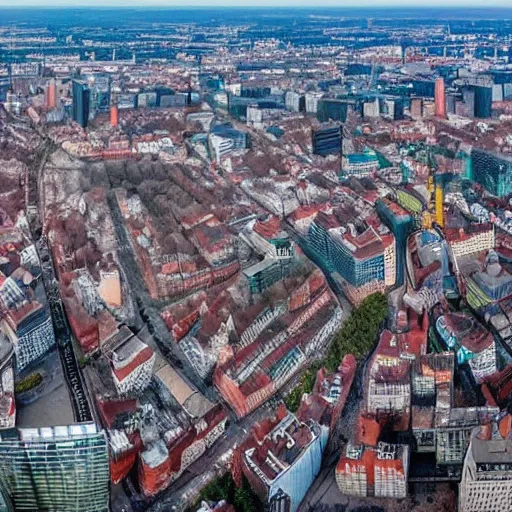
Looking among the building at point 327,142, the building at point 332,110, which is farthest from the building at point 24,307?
the building at point 332,110

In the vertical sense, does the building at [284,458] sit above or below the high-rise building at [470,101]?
below

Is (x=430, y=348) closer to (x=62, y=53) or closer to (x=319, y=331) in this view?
(x=319, y=331)

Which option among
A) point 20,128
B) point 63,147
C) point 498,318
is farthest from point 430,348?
point 20,128

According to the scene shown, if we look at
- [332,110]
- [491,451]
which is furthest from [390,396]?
[332,110]

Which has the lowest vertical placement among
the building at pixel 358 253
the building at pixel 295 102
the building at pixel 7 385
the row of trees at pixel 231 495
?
the row of trees at pixel 231 495

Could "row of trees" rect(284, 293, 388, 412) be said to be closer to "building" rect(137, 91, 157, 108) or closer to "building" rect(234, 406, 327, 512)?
"building" rect(234, 406, 327, 512)

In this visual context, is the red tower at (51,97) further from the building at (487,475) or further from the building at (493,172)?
the building at (487,475)
